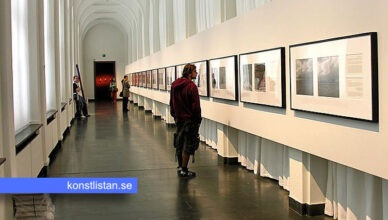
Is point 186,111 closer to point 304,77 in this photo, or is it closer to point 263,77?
point 263,77

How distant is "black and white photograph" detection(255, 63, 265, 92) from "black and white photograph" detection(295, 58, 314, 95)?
117 cm

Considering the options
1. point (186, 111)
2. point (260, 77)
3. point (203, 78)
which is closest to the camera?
point (260, 77)

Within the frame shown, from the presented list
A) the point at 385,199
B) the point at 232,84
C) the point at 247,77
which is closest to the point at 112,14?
the point at 232,84

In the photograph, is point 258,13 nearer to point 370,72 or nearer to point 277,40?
point 277,40

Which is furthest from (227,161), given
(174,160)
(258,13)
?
(258,13)

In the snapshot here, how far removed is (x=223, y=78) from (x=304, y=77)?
349 centimetres

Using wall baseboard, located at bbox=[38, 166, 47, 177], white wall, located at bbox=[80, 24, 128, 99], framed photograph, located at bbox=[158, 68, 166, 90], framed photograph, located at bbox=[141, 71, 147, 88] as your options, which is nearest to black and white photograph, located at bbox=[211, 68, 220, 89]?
wall baseboard, located at bbox=[38, 166, 47, 177]

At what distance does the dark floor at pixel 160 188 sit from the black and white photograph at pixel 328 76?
1671 millimetres

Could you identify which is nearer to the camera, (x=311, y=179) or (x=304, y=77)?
(x=304, y=77)

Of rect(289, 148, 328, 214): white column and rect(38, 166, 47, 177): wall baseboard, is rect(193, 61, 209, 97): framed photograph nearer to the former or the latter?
rect(38, 166, 47, 177): wall baseboard

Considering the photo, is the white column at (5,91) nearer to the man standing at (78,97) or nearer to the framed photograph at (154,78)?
the framed photograph at (154,78)

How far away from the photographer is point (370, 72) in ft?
13.1

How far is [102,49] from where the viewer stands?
3931 centimetres

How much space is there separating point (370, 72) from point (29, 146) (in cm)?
508
